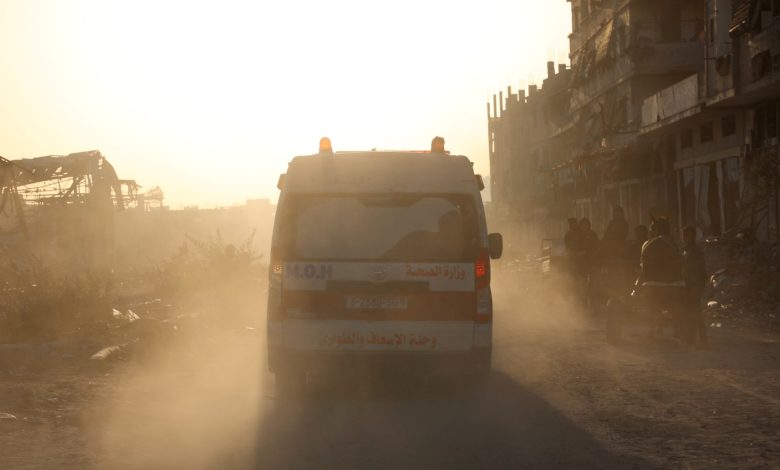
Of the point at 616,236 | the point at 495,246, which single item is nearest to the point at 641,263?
the point at 495,246

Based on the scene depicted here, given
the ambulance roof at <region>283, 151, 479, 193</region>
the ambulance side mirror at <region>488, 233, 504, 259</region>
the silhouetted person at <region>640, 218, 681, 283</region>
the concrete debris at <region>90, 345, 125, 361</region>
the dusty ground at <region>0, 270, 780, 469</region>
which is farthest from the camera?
the silhouetted person at <region>640, 218, 681, 283</region>

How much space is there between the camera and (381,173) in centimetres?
1048

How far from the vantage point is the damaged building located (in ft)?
101

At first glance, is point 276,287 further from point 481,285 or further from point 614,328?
point 614,328

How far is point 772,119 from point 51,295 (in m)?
22.4

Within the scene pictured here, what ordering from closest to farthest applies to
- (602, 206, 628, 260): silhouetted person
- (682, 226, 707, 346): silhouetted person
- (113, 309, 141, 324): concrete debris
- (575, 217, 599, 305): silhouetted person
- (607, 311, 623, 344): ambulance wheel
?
1. (682, 226, 707, 346): silhouetted person
2. (607, 311, 623, 344): ambulance wheel
3. (113, 309, 141, 324): concrete debris
4. (602, 206, 628, 260): silhouetted person
5. (575, 217, 599, 305): silhouetted person

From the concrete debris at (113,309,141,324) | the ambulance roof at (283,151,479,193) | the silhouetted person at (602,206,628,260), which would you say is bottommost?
the concrete debris at (113,309,141,324)

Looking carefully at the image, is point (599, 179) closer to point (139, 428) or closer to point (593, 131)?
point (593, 131)

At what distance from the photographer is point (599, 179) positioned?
5503cm

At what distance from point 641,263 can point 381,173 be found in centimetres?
611

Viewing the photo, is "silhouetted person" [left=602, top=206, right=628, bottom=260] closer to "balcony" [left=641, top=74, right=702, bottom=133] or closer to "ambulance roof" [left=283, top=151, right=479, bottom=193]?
"ambulance roof" [left=283, top=151, right=479, bottom=193]

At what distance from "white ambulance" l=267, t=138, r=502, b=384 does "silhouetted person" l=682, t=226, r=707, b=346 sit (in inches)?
208

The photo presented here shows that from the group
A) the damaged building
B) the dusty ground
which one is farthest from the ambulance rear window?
the damaged building

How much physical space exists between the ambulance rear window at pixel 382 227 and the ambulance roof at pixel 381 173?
9cm
